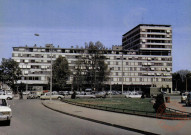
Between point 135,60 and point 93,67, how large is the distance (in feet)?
111

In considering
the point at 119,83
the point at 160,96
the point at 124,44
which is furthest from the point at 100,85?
the point at 160,96

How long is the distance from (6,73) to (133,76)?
173ft

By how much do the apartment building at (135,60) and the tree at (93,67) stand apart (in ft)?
75.4

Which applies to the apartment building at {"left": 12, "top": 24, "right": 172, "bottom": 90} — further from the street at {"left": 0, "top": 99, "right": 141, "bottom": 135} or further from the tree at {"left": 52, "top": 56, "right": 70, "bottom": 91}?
the street at {"left": 0, "top": 99, "right": 141, "bottom": 135}

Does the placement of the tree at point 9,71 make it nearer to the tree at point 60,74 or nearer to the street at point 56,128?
the tree at point 60,74

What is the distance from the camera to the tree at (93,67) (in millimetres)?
79500

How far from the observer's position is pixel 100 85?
81062 millimetres

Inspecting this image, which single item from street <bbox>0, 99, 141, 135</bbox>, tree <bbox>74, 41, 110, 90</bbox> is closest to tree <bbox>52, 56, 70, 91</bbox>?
tree <bbox>74, 41, 110, 90</bbox>

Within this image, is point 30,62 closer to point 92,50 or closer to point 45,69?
point 45,69

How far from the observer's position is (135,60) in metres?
110

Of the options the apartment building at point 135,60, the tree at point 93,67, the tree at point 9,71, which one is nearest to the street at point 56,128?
the tree at point 93,67

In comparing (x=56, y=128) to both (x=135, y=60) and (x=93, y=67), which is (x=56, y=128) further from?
(x=135, y=60)

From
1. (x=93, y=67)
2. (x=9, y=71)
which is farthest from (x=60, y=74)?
(x=9, y=71)

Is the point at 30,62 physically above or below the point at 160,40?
below
